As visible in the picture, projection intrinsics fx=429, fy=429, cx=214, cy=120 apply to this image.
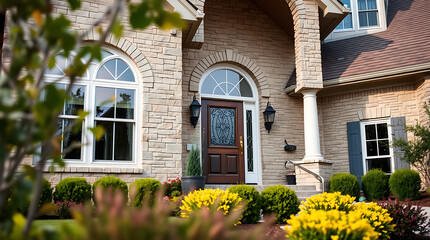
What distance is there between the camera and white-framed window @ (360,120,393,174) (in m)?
11.0

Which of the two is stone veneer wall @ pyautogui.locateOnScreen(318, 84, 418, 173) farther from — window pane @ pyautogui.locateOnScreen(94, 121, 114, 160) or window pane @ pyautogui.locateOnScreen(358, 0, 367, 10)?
window pane @ pyautogui.locateOnScreen(94, 121, 114, 160)

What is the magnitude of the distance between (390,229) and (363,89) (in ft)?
21.6

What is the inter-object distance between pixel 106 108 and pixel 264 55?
5.11 metres

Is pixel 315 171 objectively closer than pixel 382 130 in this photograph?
Yes

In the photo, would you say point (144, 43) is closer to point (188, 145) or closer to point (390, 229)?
point (188, 145)

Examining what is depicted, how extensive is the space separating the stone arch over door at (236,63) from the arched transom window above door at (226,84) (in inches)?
11.1

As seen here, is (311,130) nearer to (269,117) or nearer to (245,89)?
(269,117)

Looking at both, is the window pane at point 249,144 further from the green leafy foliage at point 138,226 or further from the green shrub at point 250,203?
the green leafy foliage at point 138,226

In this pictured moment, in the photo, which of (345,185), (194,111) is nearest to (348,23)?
(345,185)

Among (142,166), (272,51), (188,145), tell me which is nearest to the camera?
(142,166)

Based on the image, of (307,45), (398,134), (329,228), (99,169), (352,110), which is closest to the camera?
(329,228)

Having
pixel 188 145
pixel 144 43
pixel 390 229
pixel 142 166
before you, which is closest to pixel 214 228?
pixel 390 229

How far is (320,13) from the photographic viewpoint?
11.0 m

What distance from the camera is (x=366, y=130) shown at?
37.1ft
